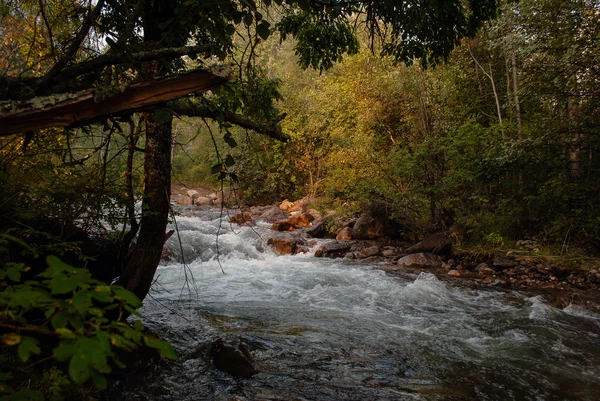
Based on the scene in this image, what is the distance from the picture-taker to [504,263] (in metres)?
9.21

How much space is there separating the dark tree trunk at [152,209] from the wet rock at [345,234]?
1020 centimetres

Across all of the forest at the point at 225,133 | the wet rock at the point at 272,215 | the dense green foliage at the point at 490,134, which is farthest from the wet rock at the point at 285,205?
the dense green foliage at the point at 490,134

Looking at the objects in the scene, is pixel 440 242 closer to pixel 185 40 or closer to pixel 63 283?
pixel 185 40

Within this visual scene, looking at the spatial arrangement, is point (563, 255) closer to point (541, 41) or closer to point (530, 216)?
point (530, 216)

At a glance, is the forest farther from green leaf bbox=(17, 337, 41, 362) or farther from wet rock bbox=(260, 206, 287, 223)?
wet rock bbox=(260, 206, 287, 223)

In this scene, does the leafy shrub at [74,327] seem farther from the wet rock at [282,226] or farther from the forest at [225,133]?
the wet rock at [282,226]

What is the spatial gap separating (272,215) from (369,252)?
27.1 feet

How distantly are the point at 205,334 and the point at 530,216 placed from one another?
8397 mm

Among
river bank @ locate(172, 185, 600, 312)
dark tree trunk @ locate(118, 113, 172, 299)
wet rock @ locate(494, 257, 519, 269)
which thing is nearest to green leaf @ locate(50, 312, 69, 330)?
dark tree trunk @ locate(118, 113, 172, 299)

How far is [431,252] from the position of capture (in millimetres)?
10914

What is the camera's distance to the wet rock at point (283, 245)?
40.1ft

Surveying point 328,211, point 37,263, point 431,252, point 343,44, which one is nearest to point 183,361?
point 37,263

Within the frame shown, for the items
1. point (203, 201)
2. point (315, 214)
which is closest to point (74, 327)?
point (315, 214)

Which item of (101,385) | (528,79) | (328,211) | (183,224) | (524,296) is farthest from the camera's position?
(328,211)
